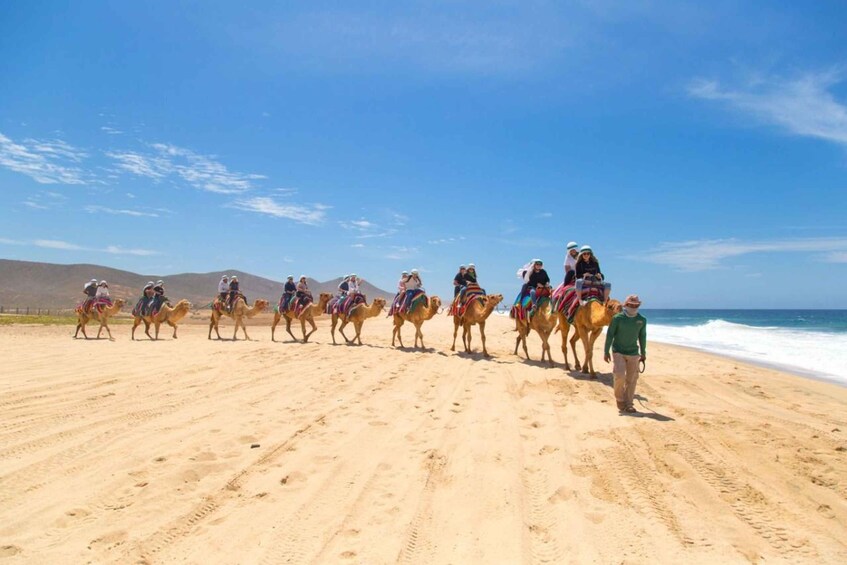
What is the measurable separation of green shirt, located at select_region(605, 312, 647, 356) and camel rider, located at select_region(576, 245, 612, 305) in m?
2.95

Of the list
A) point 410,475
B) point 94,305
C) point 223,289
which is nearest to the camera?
point 410,475

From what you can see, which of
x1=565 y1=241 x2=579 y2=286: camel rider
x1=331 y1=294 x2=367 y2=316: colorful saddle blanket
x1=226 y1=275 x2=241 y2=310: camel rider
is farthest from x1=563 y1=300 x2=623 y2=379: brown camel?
x1=226 y1=275 x2=241 y2=310: camel rider

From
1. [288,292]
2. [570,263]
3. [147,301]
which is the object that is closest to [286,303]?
[288,292]

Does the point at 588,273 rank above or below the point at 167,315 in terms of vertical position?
above

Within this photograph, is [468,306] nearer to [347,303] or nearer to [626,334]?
[347,303]

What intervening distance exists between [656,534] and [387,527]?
2255mm

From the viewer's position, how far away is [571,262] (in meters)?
11.9

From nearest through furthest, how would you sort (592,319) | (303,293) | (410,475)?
(410,475) < (592,319) < (303,293)

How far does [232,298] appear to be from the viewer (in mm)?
21484

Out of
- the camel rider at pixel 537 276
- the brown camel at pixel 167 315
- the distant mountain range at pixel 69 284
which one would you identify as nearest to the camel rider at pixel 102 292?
the brown camel at pixel 167 315

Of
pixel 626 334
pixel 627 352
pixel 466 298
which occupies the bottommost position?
pixel 627 352

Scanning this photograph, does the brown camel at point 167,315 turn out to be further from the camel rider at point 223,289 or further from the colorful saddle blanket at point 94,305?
the colorful saddle blanket at point 94,305

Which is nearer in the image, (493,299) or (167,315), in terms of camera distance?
(493,299)

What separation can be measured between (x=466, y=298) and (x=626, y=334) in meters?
7.67
